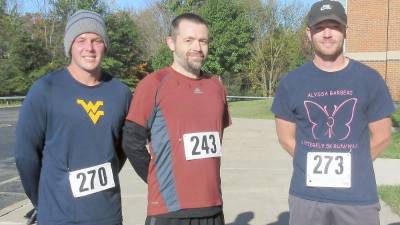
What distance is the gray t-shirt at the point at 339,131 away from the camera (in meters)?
3.50

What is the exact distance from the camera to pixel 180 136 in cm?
345

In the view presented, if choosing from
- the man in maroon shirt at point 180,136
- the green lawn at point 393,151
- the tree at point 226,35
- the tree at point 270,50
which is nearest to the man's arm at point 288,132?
the man in maroon shirt at point 180,136

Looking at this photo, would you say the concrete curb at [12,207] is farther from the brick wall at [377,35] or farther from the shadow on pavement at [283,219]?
the brick wall at [377,35]

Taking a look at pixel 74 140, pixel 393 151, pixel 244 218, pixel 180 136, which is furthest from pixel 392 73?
pixel 74 140

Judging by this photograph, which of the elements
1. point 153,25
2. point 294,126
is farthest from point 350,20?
point 153,25

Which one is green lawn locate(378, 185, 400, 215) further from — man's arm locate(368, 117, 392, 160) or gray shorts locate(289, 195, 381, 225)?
gray shorts locate(289, 195, 381, 225)

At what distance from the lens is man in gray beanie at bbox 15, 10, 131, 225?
3.29 m

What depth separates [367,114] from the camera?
3.56 meters

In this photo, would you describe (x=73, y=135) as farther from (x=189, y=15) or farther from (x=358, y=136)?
(x=358, y=136)

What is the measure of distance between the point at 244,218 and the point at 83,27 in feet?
12.6

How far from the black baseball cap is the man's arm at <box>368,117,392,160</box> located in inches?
28.2

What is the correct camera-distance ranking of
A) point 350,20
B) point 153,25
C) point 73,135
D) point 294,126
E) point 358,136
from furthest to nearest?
point 153,25
point 350,20
point 294,126
point 358,136
point 73,135

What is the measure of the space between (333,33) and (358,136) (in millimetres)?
707

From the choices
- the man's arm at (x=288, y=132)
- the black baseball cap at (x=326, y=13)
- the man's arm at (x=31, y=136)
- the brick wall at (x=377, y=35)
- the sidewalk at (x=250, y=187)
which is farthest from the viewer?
the brick wall at (x=377, y=35)
